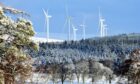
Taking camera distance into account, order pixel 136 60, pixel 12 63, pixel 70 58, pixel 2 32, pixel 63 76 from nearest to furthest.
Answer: pixel 2 32 < pixel 12 63 < pixel 136 60 < pixel 63 76 < pixel 70 58

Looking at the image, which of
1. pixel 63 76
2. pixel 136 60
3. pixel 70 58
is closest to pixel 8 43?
pixel 136 60

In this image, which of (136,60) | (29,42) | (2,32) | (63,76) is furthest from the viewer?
(63,76)

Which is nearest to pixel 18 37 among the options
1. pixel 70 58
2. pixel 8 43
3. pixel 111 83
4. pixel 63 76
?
pixel 8 43

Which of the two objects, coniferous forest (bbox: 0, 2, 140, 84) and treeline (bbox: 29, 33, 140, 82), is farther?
treeline (bbox: 29, 33, 140, 82)

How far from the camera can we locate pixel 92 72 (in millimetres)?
148125

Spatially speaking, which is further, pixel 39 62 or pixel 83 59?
pixel 83 59

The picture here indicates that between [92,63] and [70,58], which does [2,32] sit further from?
[70,58]

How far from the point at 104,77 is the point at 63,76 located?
19160mm

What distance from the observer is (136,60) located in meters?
81.2

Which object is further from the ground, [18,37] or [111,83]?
[18,37]

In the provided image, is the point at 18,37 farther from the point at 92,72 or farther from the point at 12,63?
the point at 92,72

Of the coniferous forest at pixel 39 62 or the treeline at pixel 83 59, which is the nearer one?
the coniferous forest at pixel 39 62

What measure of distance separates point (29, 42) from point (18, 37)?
157 centimetres

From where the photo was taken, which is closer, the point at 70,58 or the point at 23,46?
the point at 23,46
